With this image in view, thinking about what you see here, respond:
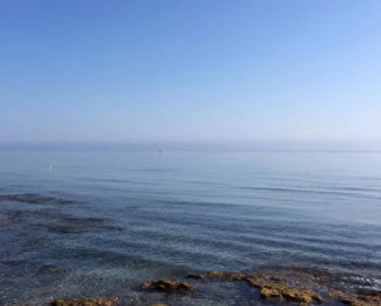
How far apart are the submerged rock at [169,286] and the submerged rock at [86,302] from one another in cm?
184

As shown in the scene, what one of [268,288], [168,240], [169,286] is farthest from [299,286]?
[168,240]

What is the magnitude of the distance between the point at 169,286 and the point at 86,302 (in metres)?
3.63

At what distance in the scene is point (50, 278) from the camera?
17.0m

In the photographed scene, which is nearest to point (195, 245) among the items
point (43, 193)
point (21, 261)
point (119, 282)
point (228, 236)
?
point (228, 236)

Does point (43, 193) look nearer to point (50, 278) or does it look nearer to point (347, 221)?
point (50, 278)

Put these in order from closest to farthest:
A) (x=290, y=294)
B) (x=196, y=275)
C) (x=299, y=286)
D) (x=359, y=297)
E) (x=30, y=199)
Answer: (x=359, y=297), (x=290, y=294), (x=299, y=286), (x=196, y=275), (x=30, y=199)

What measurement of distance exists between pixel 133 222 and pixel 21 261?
1084 cm

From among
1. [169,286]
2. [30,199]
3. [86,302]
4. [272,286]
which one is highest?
[272,286]

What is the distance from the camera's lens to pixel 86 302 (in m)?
14.4

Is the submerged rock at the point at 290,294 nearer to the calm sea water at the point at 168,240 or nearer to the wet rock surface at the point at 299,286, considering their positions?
the wet rock surface at the point at 299,286

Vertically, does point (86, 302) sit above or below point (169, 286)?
below

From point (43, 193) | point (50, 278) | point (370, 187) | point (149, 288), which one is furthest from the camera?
point (370, 187)

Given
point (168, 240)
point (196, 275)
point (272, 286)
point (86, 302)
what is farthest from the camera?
point (168, 240)

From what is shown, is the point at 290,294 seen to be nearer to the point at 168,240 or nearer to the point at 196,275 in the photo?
the point at 196,275
